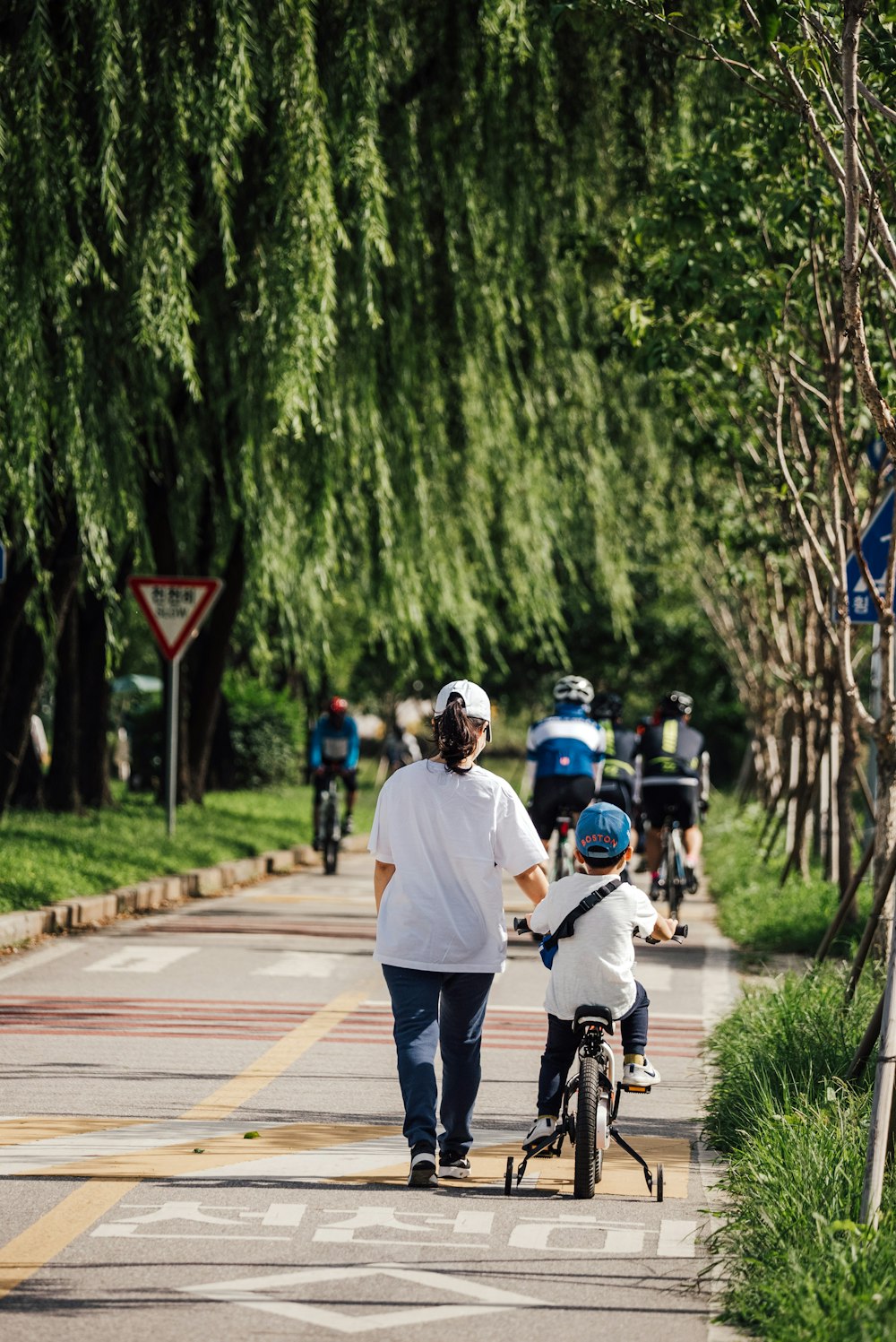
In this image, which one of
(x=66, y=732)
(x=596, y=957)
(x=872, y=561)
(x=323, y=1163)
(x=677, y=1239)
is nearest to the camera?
(x=677, y=1239)

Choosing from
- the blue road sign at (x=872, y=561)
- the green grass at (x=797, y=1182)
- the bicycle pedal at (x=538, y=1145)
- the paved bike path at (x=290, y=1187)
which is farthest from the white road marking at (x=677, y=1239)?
the blue road sign at (x=872, y=561)

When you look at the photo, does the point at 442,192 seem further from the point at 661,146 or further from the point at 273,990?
the point at 273,990

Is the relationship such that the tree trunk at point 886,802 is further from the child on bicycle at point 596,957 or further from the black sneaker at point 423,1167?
the black sneaker at point 423,1167

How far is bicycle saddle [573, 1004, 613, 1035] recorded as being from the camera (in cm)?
642

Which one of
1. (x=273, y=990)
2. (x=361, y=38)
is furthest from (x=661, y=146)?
(x=273, y=990)

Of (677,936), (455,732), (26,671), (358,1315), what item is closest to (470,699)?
(455,732)

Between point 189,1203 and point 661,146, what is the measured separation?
1202 centimetres

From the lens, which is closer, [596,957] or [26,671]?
[596,957]

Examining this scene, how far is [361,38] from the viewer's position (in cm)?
1382

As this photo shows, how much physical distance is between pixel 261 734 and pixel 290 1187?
3101 cm

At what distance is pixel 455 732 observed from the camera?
21.6ft

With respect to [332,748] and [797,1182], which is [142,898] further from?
[797,1182]

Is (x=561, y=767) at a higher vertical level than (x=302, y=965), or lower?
higher

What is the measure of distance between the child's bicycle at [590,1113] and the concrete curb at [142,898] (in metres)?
7.02
